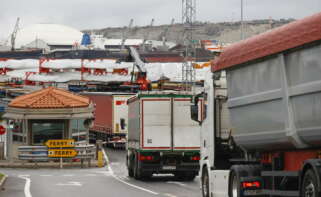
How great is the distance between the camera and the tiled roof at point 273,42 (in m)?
12.6

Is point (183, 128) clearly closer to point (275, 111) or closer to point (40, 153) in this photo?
point (40, 153)

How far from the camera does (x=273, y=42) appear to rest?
1415 cm

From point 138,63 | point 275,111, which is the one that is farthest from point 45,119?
point 138,63

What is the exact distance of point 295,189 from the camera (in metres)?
13.8

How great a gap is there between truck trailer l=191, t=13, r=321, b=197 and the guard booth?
103ft

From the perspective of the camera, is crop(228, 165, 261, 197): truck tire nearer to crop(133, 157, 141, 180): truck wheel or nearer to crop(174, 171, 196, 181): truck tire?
crop(133, 157, 141, 180): truck wheel

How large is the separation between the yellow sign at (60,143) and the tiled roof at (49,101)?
10.0 ft

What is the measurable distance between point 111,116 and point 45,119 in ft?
42.4

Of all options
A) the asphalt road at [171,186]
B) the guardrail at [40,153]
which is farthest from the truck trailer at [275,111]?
the guardrail at [40,153]

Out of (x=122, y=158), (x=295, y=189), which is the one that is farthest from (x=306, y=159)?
(x=122, y=158)

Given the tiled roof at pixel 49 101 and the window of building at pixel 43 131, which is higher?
the tiled roof at pixel 49 101

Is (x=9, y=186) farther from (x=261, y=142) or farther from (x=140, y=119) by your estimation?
(x=261, y=142)

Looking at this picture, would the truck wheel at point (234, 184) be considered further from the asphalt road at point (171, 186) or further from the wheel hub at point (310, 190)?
the asphalt road at point (171, 186)

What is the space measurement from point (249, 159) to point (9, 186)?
13.7 metres
